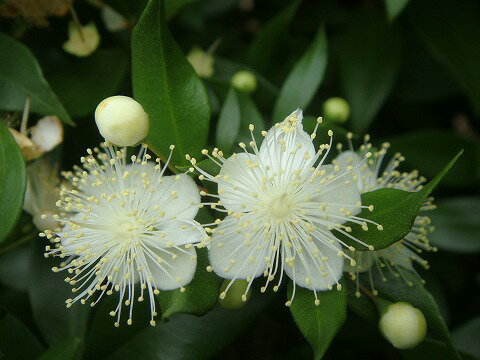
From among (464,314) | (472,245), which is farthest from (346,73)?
(464,314)

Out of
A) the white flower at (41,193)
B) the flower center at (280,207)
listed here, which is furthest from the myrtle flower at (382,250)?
the white flower at (41,193)

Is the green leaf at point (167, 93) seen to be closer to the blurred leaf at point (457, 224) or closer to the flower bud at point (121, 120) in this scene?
→ the flower bud at point (121, 120)

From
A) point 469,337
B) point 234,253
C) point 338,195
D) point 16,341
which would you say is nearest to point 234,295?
point 234,253

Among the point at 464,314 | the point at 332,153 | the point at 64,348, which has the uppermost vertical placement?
Result: the point at 332,153

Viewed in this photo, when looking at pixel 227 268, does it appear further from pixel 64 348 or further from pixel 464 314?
pixel 464 314

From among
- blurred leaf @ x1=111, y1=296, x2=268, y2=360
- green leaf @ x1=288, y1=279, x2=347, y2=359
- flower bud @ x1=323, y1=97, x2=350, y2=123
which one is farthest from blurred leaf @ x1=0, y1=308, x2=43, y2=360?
flower bud @ x1=323, y1=97, x2=350, y2=123
